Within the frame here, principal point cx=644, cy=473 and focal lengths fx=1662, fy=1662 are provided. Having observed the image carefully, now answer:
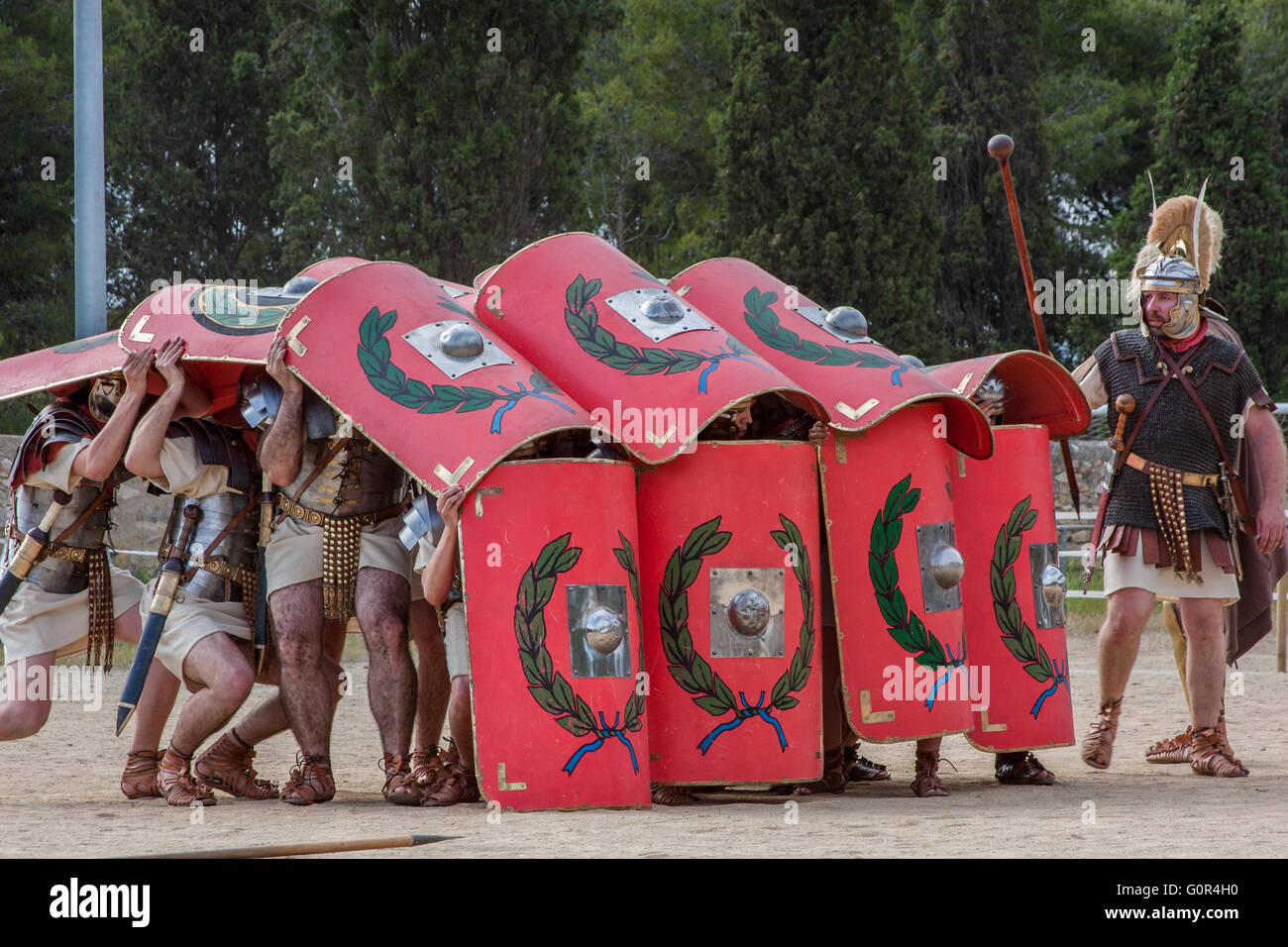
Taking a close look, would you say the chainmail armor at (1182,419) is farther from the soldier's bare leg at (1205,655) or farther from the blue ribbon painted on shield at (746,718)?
the blue ribbon painted on shield at (746,718)

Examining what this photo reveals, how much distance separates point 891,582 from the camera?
17.4 ft

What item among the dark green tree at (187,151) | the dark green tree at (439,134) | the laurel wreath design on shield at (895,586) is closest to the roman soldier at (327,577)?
the laurel wreath design on shield at (895,586)

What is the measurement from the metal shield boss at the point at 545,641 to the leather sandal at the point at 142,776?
155 centimetres

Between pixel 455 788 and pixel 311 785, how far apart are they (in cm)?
50

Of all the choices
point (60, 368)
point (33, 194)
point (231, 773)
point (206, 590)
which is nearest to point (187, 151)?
point (33, 194)

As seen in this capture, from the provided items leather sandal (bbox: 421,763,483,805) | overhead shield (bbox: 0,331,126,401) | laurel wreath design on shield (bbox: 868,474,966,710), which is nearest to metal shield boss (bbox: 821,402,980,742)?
laurel wreath design on shield (bbox: 868,474,966,710)

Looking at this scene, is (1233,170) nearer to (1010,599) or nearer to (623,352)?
(1010,599)

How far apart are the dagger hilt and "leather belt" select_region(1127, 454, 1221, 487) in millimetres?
70

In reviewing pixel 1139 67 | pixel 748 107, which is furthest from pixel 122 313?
pixel 1139 67

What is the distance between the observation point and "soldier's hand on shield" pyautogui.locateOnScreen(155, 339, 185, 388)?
5.40m

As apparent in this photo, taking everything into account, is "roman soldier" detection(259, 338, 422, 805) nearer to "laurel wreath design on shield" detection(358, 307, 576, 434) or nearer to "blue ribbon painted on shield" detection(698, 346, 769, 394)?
"laurel wreath design on shield" detection(358, 307, 576, 434)

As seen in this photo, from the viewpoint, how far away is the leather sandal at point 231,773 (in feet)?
18.4

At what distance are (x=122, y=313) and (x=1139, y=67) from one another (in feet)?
48.9
